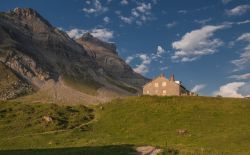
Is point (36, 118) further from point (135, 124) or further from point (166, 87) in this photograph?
point (166, 87)

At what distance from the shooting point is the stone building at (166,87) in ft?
545

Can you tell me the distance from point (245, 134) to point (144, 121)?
21.5 meters

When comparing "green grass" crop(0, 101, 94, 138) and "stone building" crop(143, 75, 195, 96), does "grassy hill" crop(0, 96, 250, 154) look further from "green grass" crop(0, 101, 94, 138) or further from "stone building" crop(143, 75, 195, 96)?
"stone building" crop(143, 75, 195, 96)

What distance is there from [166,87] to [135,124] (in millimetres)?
95012

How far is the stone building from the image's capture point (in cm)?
16600

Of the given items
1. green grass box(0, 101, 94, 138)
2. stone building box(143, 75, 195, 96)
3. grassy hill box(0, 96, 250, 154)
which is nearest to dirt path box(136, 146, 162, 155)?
grassy hill box(0, 96, 250, 154)

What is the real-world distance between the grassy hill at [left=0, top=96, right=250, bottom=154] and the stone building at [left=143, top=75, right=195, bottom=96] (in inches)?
2773

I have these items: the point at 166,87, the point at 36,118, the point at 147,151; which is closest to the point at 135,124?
the point at 36,118

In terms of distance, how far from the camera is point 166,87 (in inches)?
6629

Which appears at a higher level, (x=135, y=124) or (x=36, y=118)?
(x=36, y=118)

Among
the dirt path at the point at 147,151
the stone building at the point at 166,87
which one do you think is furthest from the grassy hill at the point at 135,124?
the stone building at the point at 166,87

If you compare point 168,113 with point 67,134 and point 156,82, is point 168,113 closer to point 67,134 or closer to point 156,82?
point 67,134

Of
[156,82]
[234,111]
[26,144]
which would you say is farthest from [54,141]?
[156,82]

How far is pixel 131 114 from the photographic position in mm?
82625
